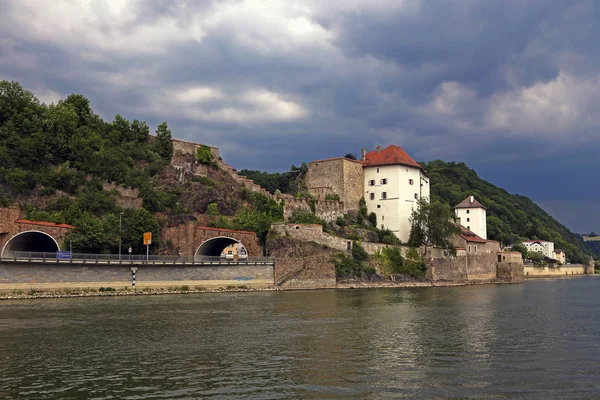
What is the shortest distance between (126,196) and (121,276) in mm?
16771

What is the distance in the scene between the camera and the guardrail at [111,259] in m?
42.3

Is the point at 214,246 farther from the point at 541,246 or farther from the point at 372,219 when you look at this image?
the point at 541,246

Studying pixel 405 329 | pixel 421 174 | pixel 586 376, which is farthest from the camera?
pixel 421 174

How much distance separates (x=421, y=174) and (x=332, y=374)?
210 ft

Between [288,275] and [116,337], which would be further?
[288,275]

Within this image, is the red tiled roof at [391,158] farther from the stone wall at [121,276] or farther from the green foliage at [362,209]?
the stone wall at [121,276]

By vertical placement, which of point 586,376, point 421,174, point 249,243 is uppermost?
point 421,174

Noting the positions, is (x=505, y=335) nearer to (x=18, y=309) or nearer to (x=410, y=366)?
(x=410, y=366)

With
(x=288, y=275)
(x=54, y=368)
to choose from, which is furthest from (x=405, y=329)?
(x=288, y=275)

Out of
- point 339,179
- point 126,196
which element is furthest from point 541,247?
point 126,196

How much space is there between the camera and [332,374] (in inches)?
694

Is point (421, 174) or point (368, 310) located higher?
point (421, 174)

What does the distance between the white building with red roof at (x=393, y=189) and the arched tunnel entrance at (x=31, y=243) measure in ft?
133

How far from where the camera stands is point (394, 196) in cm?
7419
